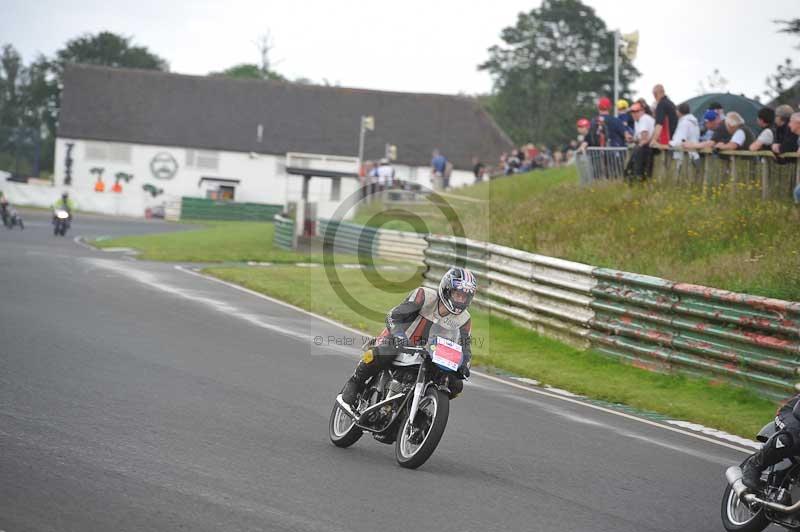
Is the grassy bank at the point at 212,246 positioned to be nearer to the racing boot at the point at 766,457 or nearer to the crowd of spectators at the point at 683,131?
the crowd of spectators at the point at 683,131

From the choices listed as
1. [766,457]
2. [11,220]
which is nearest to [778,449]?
[766,457]

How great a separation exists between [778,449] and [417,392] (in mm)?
2740

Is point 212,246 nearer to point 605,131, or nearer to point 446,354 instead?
point 605,131

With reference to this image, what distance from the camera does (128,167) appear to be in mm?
77125

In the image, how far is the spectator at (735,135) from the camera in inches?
765

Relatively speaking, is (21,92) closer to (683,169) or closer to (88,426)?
(683,169)

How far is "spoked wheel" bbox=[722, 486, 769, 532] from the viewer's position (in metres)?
7.20

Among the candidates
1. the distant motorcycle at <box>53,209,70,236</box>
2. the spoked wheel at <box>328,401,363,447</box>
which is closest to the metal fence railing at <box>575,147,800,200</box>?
the spoked wheel at <box>328,401,363,447</box>

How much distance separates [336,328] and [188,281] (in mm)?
7531

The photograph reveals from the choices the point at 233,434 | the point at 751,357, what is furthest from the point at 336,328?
the point at 233,434

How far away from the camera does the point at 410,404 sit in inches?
347

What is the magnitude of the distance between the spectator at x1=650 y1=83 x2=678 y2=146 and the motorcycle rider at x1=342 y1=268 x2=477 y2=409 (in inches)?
509

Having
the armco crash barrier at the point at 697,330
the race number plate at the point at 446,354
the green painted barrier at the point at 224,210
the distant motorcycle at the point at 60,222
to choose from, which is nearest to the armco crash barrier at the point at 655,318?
the armco crash barrier at the point at 697,330

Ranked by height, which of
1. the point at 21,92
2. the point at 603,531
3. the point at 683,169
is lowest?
the point at 603,531
